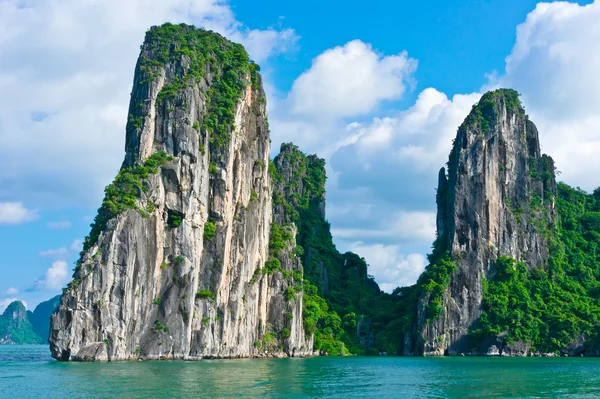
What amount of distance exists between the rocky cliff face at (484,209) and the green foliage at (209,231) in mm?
38623

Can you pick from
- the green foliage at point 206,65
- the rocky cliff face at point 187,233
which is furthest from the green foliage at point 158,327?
the green foliage at point 206,65

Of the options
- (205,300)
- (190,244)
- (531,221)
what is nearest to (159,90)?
(190,244)

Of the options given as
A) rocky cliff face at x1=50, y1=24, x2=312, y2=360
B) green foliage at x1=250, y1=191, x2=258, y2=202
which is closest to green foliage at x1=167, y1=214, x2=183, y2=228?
rocky cliff face at x1=50, y1=24, x2=312, y2=360

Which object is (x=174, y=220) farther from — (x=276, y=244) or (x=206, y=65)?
(x=276, y=244)

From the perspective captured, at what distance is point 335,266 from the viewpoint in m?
127

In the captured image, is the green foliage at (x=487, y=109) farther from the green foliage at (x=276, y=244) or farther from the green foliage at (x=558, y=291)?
the green foliage at (x=276, y=244)

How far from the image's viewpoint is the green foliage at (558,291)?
100562mm

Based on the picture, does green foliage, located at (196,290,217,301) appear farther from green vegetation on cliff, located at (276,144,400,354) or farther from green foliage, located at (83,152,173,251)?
green vegetation on cliff, located at (276,144,400,354)

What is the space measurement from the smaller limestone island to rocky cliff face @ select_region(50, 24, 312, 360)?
17cm

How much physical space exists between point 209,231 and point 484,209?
166 feet

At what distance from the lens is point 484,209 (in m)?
112

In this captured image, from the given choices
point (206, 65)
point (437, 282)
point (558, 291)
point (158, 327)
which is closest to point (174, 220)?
point (158, 327)

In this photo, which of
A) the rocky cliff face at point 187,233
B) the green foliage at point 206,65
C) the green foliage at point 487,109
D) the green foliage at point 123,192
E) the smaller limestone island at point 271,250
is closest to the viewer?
the rocky cliff face at point 187,233

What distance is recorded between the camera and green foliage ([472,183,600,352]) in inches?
3959
